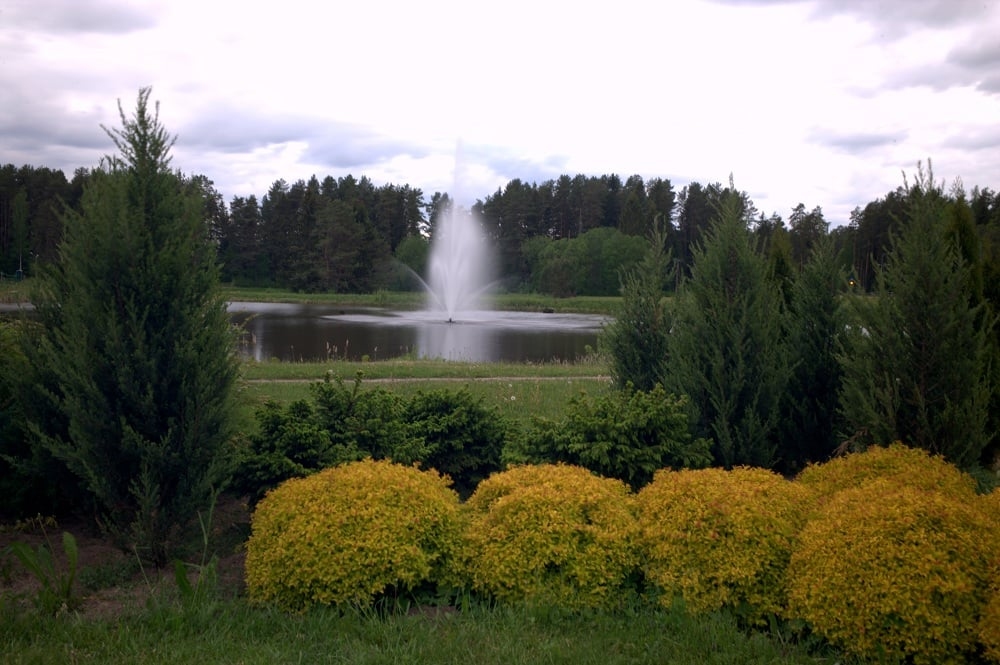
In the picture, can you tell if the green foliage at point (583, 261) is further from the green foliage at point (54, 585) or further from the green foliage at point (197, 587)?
the green foliage at point (54, 585)

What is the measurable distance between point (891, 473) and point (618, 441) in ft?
6.70

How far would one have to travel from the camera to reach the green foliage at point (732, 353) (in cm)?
730

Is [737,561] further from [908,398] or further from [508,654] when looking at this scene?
[908,398]

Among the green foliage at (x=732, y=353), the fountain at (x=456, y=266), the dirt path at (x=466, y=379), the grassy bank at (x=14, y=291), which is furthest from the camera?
the fountain at (x=456, y=266)

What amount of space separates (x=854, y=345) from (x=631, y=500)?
3233 millimetres

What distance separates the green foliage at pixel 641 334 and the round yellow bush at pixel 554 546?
13.4 ft

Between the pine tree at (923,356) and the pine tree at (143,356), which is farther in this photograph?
the pine tree at (923,356)

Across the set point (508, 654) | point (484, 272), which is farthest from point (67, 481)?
point (484, 272)

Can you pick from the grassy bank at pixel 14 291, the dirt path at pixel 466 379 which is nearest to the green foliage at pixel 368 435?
the grassy bank at pixel 14 291

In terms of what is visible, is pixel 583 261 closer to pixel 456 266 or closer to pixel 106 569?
pixel 456 266

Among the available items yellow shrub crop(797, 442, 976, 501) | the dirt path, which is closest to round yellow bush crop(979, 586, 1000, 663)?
yellow shrub crop(797, 442, 976, 501)

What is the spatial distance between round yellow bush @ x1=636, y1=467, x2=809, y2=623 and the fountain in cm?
4072

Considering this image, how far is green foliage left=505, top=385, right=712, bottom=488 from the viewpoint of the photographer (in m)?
6.21

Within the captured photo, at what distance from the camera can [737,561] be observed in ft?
14.6
